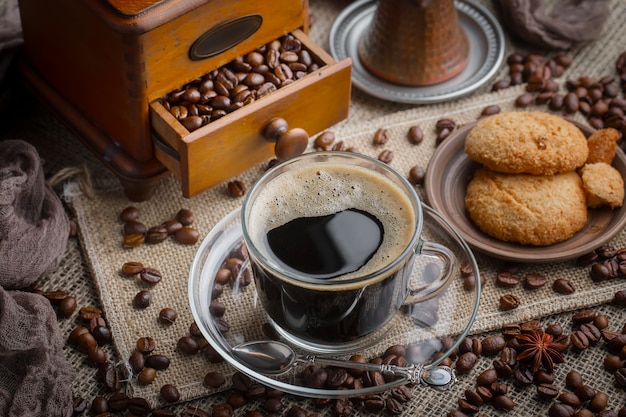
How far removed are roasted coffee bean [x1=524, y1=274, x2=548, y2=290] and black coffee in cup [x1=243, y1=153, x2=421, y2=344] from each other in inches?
13.5

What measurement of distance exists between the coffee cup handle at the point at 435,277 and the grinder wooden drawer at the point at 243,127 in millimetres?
428

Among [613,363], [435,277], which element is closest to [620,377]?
[613,363]

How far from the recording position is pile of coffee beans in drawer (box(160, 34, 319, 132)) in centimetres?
175

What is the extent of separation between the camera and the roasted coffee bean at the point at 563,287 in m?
1.76

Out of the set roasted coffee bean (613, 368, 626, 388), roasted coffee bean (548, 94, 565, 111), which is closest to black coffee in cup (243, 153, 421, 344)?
roasted coffee bean (613, 368, 626, 388)

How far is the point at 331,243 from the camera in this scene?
4.73ft

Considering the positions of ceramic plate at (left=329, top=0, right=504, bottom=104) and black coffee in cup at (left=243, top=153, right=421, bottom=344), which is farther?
ceramic plate at (left=329, top=0, right=504, bottom=104)

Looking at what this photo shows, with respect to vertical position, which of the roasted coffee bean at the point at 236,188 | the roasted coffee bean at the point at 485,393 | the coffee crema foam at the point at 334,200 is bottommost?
the roasted coffee bean at the point at 485,393

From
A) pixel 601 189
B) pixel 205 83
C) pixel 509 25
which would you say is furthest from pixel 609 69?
pixel 205 83

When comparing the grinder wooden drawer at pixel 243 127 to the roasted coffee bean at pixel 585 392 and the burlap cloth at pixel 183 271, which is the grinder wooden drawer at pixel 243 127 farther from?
the roasted coffee bean at pixel 585 392

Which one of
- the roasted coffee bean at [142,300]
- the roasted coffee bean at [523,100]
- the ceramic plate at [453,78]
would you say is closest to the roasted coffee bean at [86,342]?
the roasted coffee bean at [142,300]

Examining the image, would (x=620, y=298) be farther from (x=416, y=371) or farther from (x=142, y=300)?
(x=142, y=300)

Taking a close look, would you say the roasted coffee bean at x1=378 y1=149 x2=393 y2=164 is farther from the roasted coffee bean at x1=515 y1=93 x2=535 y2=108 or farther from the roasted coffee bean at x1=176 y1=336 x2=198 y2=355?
the roasted coffee bean at x1=176 y1=336 x2=198 y2=355

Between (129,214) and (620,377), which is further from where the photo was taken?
(129,214)
